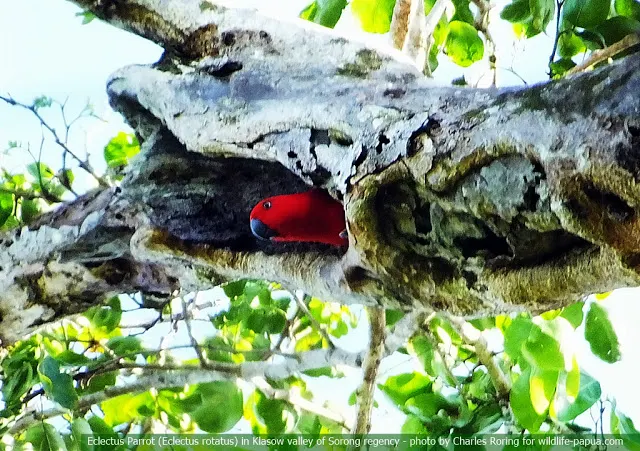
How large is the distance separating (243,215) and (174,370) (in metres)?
0.52

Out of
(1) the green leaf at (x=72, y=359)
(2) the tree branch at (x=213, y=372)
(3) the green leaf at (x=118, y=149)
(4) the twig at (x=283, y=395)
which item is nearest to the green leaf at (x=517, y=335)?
(2) the tree branch at (x=213, y=372)

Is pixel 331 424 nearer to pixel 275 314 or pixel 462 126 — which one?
pixel 275 314

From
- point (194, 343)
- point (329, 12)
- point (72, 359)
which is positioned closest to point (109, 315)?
point (72, 359)

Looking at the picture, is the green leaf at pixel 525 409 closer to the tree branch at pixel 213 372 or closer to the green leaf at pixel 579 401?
the green leaf at pixel 579 401

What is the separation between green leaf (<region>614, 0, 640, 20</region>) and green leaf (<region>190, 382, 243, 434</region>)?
41.5 inches

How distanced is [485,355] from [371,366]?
24 cm

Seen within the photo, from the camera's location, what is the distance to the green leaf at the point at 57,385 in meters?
1.10

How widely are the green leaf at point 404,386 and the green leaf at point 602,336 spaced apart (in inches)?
13.7

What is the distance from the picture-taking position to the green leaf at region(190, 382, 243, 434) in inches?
49.4

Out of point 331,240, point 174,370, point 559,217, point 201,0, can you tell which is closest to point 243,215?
point 331,240

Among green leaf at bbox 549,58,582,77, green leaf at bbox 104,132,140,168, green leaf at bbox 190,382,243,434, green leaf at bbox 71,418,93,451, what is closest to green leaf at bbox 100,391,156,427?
green leaf at bbox 190,382,243,434

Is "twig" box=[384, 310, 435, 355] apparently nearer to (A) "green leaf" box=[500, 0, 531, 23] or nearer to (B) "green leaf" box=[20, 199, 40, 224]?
(A) "green leaf" box=[500, 0, 531, 23]

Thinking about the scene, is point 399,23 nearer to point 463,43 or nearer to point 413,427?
point 463,43

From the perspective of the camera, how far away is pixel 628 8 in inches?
42.7
